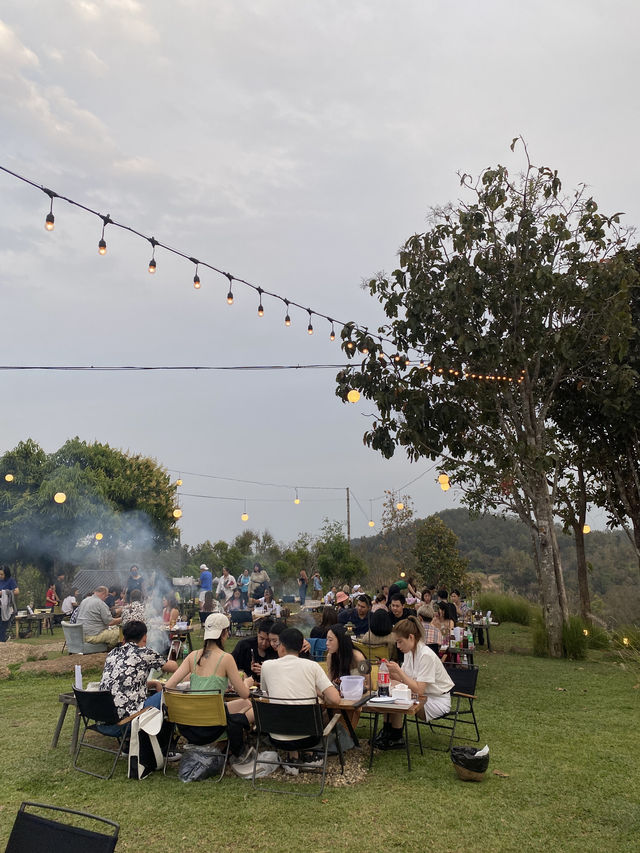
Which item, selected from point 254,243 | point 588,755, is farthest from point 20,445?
point 588,755

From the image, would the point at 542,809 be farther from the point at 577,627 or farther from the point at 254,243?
the point at 254,243

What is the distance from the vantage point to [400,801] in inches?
176

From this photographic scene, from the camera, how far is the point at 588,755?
5641mm

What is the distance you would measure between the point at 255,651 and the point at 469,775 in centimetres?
263

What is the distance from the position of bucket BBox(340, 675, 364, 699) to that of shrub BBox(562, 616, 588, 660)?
317 inches

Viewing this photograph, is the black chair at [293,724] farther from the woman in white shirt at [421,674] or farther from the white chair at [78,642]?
the white chair at [78,642]

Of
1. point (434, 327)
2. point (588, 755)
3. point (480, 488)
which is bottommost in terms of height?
point (588, 755)

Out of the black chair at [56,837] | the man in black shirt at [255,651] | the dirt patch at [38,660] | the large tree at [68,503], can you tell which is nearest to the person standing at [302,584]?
the dirt patch at [38,660]

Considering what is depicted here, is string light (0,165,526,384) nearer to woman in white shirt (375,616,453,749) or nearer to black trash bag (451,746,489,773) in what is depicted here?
woman in white shirt (375,616,453,749)

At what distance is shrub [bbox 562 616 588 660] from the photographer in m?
11.7

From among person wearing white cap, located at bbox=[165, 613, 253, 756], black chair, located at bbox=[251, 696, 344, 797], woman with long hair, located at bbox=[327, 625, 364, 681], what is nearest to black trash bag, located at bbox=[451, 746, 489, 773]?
black chair, located at bbox=[251, 696, 344, 797]

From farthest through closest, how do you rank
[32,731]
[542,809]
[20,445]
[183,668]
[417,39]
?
[20,445] → [417,39] → [32,731] → [183,668] → [542,809]

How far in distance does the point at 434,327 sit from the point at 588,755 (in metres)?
7.58

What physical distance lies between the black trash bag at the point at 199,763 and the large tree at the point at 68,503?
2073cm
